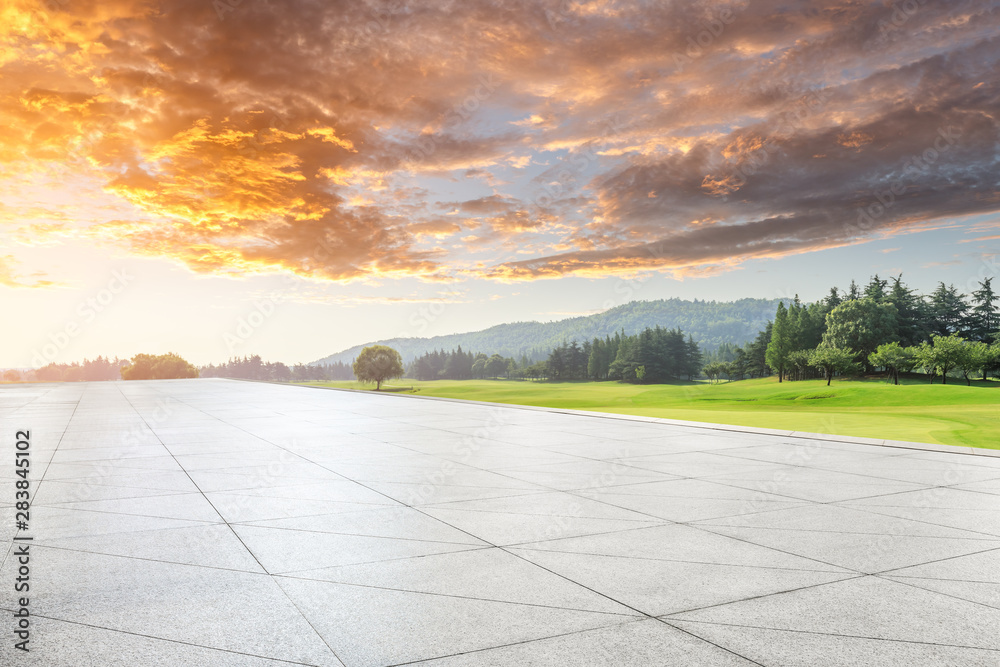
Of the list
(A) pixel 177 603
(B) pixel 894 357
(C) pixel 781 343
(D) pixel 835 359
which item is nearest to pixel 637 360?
(C) pixel 781 343

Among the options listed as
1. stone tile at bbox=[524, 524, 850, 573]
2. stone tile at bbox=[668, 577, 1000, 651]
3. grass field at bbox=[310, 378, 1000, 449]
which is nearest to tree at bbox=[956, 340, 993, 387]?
grass field at bbox=[310, 378, 1000, 449]

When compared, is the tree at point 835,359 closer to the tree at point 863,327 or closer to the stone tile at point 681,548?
the tree at point 863,327

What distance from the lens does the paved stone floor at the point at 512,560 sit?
3574 mm

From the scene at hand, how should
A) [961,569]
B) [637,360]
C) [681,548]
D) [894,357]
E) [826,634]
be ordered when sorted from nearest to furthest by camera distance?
[826,634] < [961,569] < [681,548] < [894,357] < [637,360]

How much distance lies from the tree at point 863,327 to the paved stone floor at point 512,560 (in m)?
89.4

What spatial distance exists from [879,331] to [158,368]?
13306 cm

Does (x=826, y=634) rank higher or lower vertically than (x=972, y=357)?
lower

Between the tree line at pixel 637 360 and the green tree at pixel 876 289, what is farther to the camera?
the tree line at pixel 637 360

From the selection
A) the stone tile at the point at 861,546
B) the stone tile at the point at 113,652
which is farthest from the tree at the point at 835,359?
the stone tile at the point at 113,652

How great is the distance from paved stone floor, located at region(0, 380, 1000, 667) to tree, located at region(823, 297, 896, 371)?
89.4 metres

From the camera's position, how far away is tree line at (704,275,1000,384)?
3059 inches

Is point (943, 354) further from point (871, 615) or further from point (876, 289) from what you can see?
point (871, 615)

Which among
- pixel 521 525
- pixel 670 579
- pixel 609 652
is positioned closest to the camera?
pixel 609 652

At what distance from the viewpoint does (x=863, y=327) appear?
283 feet
